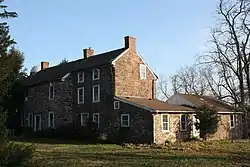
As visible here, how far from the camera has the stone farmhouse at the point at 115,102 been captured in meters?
31.1

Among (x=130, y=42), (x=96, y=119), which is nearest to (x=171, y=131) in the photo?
(x=96, y=119)

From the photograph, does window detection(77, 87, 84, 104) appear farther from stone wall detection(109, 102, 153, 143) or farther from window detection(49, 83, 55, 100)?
stone wall detection(109, 102, 153, 143)

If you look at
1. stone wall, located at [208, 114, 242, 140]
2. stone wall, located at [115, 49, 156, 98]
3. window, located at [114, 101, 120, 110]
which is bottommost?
stone wall, located at [208, 114, 242, 140]

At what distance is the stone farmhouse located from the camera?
1224 inches

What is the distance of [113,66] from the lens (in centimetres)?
3403

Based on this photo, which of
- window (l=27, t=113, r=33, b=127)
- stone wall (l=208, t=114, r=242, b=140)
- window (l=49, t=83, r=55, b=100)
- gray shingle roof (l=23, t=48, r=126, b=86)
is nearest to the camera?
gray shingle roof (l=23, t=48, r=126, b=86)

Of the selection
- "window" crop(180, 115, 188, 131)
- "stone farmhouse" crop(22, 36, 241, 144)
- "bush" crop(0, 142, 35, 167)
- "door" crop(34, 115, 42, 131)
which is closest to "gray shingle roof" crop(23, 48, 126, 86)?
"stone farmhouse" crop(22, 36, 241, 144)

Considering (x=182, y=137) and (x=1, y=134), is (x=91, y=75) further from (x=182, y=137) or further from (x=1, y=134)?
(x=1, y=134)

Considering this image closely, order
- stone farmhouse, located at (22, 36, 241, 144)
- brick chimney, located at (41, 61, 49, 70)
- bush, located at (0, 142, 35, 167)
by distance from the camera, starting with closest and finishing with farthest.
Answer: bush, located at (0, 142, 35, 167) → stone farmhouse, located at (22, 36, 241, 144) → brick chimney, located at (41, 61, 49, 70)

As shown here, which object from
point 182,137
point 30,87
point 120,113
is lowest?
point 182,137

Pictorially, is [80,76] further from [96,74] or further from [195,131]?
[195,131]

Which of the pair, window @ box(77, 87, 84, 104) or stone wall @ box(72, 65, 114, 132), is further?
window @ box(77, 87, 84, 104)

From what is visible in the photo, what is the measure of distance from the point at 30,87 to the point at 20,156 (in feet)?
120

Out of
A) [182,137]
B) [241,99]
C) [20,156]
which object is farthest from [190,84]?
[20,156]
